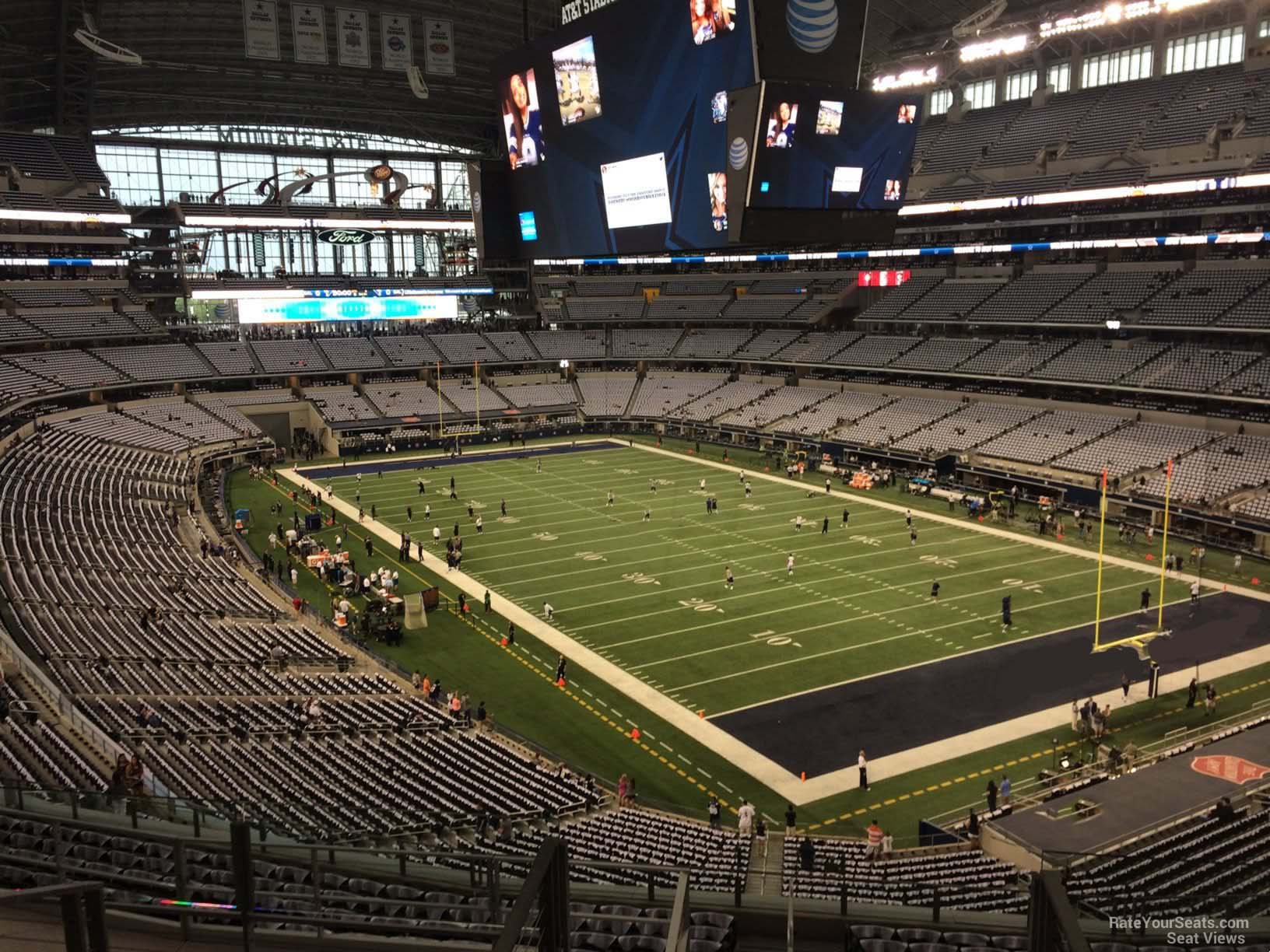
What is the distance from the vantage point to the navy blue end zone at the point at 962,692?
22391 millimetres

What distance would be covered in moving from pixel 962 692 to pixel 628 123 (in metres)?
15.7

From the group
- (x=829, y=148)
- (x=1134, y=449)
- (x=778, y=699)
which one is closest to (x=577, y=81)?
(x=829, y=148)

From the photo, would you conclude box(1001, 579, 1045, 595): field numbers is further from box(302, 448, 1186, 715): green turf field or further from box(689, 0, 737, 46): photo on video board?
box(689, 0, 737, 46): photo on video board

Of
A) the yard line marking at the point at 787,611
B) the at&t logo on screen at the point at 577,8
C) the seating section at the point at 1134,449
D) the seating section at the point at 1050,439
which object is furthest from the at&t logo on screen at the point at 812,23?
the seating section at the point at 1050,439

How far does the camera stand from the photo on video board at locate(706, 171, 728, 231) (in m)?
21.8

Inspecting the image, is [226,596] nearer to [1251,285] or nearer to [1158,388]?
[1158,388]

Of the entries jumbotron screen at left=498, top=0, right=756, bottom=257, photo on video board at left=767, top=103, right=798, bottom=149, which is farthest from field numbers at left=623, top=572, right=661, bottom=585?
photo on video board at left=767, top=103, right=798, bottom=149

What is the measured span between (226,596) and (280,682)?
7269mm

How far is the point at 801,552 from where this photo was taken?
37281 mm

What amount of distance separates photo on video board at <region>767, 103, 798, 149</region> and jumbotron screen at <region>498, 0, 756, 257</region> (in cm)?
86

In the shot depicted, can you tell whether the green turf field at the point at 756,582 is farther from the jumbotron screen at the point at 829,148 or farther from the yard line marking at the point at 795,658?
the jumbotron screen at the point at 829,148

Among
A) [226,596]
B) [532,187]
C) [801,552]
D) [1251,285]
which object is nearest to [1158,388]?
[1251,285]

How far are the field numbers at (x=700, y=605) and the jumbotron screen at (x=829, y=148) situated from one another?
13291 millimetres

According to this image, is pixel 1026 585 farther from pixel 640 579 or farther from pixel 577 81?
pixel 577 81
